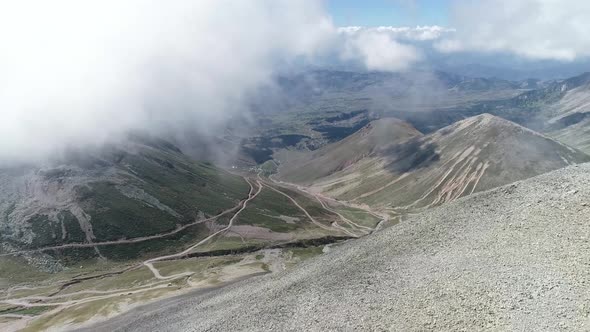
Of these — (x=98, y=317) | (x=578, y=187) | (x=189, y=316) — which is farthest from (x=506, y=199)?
(x=98, y=317)

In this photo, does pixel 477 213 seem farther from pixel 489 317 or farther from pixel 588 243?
pixel 489 317

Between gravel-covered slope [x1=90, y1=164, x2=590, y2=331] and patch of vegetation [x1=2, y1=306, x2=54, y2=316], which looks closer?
gravel-covered slope [x1=90, y1=164, x2=590, y2=331]

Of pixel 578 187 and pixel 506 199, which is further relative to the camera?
pixel 506 199

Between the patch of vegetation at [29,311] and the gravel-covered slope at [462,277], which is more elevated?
the gravel-covered slope at [462,277]

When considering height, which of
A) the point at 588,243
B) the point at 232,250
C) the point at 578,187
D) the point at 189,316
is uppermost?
the point at 578,187

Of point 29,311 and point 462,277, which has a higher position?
point 462,277

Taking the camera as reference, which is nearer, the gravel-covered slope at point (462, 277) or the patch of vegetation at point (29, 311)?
the gravel-covered slope at point (462, 277)

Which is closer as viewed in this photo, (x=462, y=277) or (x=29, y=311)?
(x=462, y=277)

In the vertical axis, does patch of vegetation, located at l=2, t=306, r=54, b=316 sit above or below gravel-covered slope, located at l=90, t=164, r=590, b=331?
below
